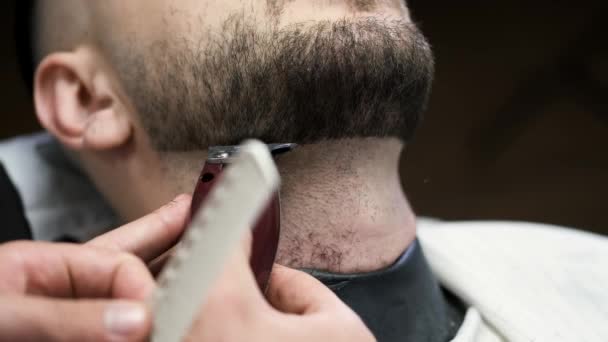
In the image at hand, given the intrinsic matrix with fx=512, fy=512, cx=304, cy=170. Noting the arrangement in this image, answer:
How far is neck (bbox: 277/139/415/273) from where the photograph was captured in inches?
27.1

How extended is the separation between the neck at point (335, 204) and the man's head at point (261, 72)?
26 mm

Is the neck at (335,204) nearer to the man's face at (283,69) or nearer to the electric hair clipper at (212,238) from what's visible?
the man's face at (283,69)

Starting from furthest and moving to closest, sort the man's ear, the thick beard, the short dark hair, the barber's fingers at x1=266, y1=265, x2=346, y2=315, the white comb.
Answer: the short dark hair < the man's ear < the thick beard < the barber's fingers at x1=266, y1=265, x2=346, y2=315 < the white comb

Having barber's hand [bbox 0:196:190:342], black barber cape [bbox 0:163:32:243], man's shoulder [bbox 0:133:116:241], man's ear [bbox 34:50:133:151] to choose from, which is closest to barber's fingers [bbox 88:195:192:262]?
barber's hand [bbox 0:196:190:342]

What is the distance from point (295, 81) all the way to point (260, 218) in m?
0.18

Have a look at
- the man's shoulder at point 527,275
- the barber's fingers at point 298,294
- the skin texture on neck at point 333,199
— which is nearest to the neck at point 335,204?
the skin texture on neck at point 333,199

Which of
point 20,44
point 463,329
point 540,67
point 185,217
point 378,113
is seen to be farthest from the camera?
point 540,67

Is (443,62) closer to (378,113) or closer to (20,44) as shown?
(378,113)

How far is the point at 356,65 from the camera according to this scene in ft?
2.14

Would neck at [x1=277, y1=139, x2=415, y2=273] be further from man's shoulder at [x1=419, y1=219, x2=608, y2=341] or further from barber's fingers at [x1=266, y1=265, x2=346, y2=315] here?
man's shoulder at [x1=419, y1=219, x2=608, y2=341]

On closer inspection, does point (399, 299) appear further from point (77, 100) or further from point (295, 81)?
point (77, 100)

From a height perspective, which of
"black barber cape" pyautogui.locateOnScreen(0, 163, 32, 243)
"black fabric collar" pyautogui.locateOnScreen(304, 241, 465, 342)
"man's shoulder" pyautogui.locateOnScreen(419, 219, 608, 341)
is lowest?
"man's shoulder" pyautogui.locateOnScreen(419, 219, 608, 341)

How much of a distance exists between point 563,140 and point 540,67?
0.24 m

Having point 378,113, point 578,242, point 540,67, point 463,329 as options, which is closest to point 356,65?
point 378,113
